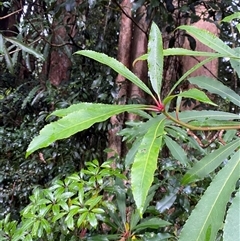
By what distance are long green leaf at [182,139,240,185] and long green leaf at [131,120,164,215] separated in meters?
0.18

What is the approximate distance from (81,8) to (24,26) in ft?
1.22

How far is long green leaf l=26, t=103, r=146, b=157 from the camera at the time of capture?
35cm

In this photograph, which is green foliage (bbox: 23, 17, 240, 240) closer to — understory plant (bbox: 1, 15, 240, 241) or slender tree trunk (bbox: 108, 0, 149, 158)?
understory plant (bbox: 1, 15, 240, 241)

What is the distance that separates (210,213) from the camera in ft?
1.31

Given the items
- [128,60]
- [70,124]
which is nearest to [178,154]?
[70,124]

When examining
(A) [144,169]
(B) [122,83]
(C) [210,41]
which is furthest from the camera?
(B) [122,83]

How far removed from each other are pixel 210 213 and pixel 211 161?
5.3 inches

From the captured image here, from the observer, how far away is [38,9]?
6.48 feet

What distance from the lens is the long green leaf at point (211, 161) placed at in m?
0.49

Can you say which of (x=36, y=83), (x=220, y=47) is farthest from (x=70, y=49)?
(x=220, y=47)

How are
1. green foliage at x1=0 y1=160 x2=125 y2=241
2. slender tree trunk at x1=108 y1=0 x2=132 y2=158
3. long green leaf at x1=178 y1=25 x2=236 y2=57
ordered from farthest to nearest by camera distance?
slender tree trunk at x1=108 y1=0 x2=132 y2=158 → green foliage at x1=0 y1=160 x2=125 y2=241 → long green leaf at x1=178 y1=25 x2=236 y2=57

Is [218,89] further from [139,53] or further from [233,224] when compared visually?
[139,53]

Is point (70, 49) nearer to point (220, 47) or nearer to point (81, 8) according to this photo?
point (81, 8)

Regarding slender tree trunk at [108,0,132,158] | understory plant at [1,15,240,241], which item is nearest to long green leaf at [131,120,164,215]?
understory plant at [1,15,240,241]
